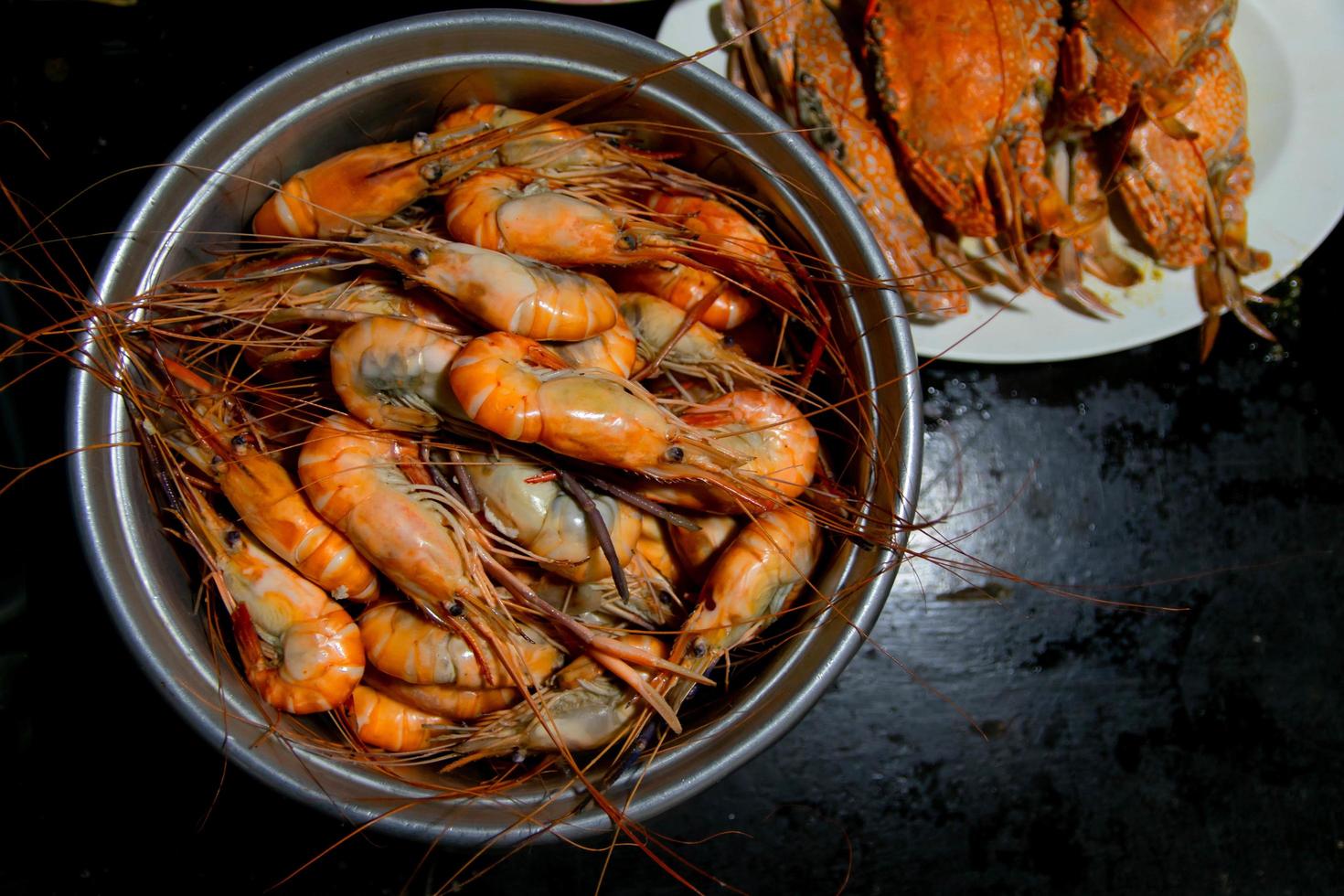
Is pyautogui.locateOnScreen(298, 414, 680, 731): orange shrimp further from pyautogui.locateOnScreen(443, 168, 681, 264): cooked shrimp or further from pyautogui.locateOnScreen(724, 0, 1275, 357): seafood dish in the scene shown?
pyautogui.locateOnScreen(724, 0, 1275, 357): seafood dish

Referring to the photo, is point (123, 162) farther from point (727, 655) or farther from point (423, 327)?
point (727, 655)

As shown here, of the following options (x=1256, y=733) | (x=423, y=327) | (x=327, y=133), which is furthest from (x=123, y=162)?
(x=1256, y=733)

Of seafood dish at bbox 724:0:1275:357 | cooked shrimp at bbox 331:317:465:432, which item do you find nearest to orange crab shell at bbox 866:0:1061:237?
seafood dish at bbox 724:0:1275:357

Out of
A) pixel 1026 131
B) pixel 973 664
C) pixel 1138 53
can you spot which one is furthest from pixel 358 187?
pixel 973 664

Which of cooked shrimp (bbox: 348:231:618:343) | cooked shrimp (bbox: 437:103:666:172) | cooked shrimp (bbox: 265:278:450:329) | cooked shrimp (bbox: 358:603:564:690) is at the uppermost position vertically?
cooked shrimp (bbox: 437:103:666:172)

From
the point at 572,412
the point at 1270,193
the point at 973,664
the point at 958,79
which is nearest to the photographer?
the point at 572,412

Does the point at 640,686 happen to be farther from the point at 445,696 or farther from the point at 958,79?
the point at 958,79
